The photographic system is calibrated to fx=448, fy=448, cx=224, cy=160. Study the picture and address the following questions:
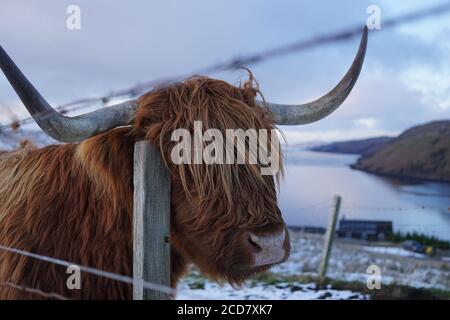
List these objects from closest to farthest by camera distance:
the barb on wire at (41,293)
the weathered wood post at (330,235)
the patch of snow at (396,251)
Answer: the barb on wire at (41,293) → the weathered wood post at (330,235) → the patch of snow at (396,251)

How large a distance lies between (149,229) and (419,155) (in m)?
6.34

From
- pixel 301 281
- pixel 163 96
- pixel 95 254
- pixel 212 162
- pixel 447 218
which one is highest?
pixel 163 96

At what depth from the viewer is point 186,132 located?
2369mm

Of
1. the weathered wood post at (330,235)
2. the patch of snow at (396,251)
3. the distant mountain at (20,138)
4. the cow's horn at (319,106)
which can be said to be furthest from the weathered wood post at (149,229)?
the patch of snow at (396,251)

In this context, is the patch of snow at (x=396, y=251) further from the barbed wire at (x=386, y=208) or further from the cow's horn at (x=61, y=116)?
the cow's horn at (x=61, y=116)

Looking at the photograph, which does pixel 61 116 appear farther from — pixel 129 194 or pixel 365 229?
pixel 365 229

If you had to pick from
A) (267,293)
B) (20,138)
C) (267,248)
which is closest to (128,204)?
(267,248)

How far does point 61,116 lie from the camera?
210cm

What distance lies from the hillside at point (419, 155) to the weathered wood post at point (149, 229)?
5.68 metres

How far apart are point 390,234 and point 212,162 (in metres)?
7.64

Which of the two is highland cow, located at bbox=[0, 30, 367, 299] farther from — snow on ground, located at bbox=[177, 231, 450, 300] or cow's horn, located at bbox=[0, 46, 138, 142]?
snow on ground, located at bbox=[177, 231, 450, 300]

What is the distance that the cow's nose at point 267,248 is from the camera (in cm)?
209
